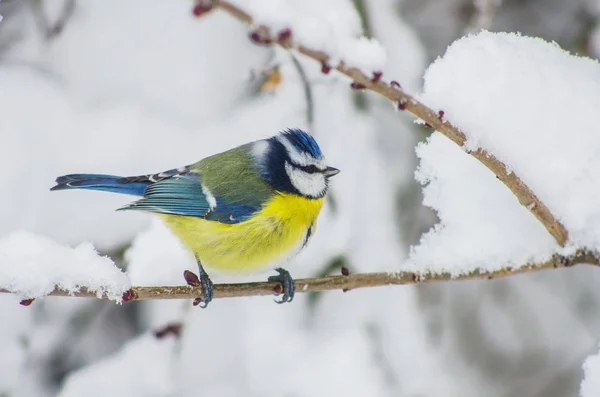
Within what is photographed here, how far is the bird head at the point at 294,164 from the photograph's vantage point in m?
2.70

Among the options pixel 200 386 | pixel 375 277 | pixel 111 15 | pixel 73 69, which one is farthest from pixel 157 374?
pixel 111 15

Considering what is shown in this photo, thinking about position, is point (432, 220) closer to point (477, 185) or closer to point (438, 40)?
point (438, 40)

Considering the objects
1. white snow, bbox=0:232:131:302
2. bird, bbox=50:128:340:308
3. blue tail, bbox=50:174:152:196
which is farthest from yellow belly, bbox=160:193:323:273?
white snow, bbox=0:232:131:302

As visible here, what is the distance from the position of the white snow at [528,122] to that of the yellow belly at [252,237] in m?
0.97

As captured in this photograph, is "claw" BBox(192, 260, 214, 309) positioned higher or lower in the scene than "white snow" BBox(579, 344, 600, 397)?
higher

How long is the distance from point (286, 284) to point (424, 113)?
3.55 feet

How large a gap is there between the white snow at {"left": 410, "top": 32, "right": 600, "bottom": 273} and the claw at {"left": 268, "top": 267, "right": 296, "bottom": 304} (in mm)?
694

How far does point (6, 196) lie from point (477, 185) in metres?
2.17

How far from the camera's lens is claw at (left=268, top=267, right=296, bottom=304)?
229 centimetres

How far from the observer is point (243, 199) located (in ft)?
8.86

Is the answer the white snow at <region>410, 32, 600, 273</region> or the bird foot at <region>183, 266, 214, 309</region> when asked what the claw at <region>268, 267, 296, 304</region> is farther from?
the white snow at <region>410, 32, 600, 273</region>

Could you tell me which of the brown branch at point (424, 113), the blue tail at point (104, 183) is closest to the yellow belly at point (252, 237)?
the blue tail at point (104, 183)

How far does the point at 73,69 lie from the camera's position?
341cm

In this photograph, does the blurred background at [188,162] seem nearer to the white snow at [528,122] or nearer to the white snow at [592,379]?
the white snow at [528,122]
